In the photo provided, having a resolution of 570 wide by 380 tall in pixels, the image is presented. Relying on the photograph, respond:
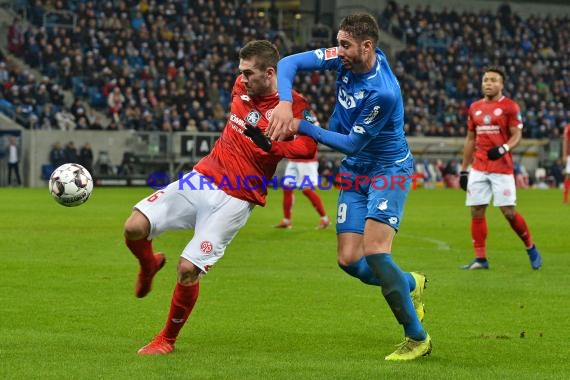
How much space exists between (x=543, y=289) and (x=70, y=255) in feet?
21.1

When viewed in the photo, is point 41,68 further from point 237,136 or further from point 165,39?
point 237,136

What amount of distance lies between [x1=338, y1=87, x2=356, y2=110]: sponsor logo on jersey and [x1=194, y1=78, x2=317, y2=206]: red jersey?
25 cm

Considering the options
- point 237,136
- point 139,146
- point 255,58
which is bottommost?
point 139,146

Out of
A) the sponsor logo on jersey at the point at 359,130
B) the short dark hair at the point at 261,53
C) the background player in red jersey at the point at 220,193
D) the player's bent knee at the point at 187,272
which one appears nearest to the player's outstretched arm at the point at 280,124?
the background player in red jersey at the point at 220,193

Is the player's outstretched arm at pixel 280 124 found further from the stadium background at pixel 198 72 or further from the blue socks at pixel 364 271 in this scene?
the stadium background at pixel 198 72

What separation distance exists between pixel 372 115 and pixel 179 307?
1.88 metres

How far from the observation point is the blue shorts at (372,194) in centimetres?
739

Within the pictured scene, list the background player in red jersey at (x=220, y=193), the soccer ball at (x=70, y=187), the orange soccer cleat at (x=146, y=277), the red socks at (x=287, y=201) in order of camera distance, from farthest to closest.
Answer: the red socks at (x=287, y=201)
the soccer ball at (x=70, y=187)
the orange soccer cleat at (x=146, y=277)
the background player in red jersey at (x=220, y=193)

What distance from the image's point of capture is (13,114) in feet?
118

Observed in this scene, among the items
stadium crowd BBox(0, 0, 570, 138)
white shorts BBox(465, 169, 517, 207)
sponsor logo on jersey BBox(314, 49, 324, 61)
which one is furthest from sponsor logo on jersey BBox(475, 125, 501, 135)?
stadium crowd BBox(0, 0, 570, 138)

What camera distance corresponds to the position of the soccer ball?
8312mm

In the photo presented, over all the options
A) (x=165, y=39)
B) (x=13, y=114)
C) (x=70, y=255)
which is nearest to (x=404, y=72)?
(x=165, y=39)

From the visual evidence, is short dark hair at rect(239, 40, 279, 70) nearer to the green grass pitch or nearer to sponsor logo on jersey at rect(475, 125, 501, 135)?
the green grass pitch

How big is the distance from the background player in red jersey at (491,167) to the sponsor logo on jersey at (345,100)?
5987 millimetres
